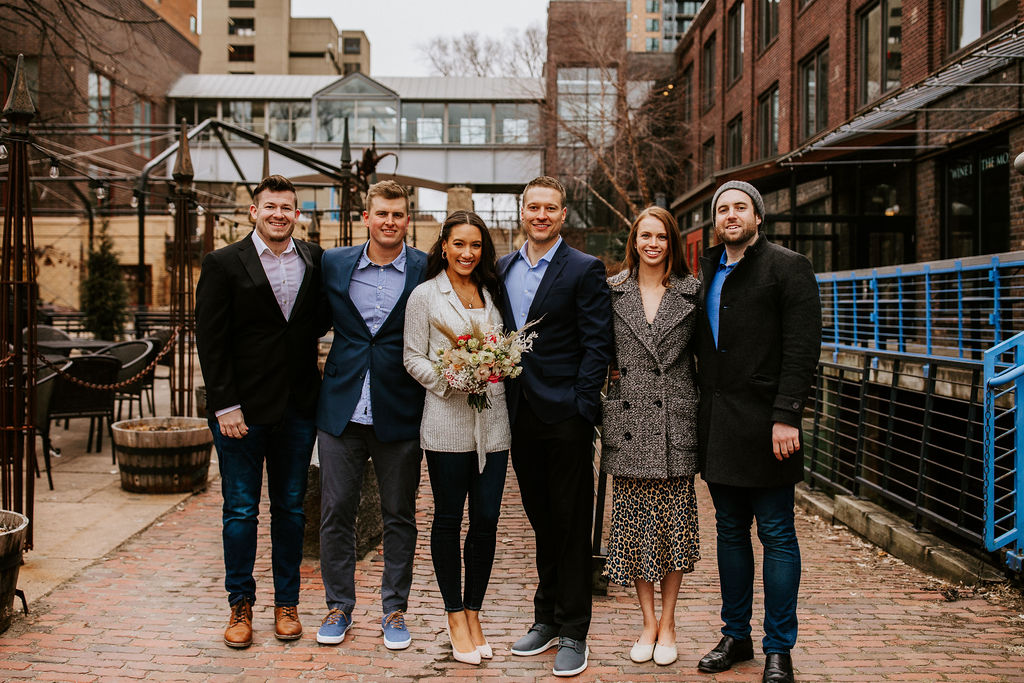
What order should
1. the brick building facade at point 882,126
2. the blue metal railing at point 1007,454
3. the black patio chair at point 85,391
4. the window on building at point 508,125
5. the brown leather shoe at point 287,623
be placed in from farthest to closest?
1. the window on building at point 508,125
2. the brick building facade at point 882,126
3. the black patio chair at point 85,391
4. the blue metal railing at point 1007,454
5. the brown leather shoe at point 287,623

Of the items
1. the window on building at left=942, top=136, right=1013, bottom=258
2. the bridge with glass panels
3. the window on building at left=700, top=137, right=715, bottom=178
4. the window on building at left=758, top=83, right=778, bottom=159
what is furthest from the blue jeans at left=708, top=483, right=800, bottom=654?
the bridge with glass panels

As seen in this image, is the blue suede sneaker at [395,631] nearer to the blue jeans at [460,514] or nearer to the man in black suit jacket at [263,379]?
the blue jeans at [460,514]

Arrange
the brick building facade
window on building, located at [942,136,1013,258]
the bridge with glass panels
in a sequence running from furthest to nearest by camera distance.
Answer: the bridge with glass panels
window on building, located at [942,136,1013,258]
the brick building facade

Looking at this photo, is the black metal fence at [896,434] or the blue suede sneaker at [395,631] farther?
the black metal fence at [896,434]

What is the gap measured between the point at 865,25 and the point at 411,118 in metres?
21.8

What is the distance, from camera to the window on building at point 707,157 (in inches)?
1113

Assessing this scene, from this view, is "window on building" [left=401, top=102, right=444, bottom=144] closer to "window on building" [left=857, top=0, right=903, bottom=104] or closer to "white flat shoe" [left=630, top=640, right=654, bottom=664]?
"window on building" [left=857, top=0, right=903, bottom=104]

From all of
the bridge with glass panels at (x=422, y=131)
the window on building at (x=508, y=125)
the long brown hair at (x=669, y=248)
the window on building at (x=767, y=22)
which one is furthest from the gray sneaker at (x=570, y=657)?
the window on building at (x=508, y=125)

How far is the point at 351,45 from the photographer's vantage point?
87.3m

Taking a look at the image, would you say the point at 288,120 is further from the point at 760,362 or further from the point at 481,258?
the point at 760,362

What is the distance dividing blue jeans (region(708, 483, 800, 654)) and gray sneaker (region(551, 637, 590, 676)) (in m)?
0.75

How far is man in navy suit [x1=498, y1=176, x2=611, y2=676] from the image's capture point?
3826mm

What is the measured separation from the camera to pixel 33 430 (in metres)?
5.32

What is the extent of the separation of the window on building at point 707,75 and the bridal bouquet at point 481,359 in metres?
26.5
